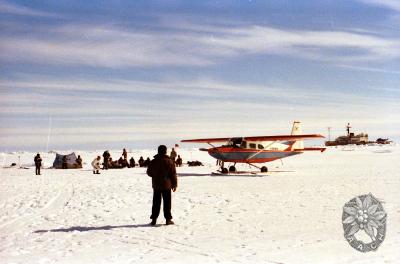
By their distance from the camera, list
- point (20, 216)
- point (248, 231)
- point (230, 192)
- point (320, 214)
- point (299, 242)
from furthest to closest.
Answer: point (230, 192), point (20, 216), point (320, 214), point (248, 231), point (299, 242)

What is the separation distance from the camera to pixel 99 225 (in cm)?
966

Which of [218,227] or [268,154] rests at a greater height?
[268,154]

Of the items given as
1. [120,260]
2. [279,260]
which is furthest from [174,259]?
[279,260]

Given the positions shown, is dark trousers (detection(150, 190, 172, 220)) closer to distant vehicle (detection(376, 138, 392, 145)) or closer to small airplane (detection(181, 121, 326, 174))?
small airplane (detection(181, 121, 326, 174))

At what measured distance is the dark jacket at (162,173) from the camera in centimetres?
952

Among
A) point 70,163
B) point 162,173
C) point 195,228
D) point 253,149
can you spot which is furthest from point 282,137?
point 70,163

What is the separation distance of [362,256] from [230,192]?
9303 mm

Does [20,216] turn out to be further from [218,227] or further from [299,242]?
[299,242]
